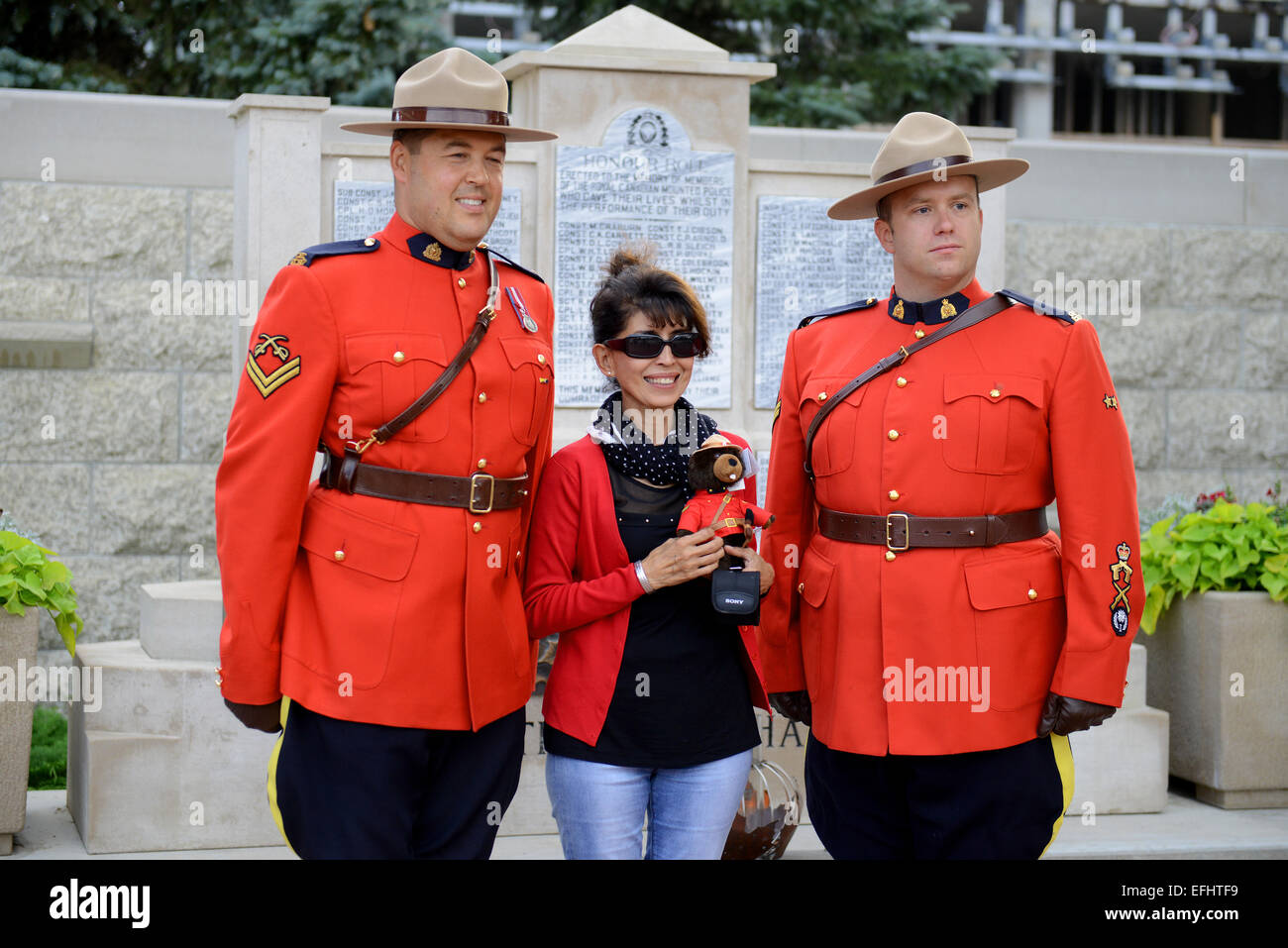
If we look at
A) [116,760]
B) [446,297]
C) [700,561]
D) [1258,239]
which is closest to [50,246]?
[116,760]

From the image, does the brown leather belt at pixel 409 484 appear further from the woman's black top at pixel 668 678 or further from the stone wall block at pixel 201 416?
the stone wall block at pixel 201 416

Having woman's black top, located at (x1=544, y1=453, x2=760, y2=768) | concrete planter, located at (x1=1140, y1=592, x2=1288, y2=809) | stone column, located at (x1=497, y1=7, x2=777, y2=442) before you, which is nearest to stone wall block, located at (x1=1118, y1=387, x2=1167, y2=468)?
concrete planter, located at (x1=1140, y1=592, x2=1288, y2=809)

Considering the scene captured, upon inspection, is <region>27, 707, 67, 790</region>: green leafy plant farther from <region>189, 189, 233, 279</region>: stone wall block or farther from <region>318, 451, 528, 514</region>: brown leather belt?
<region>318, 451, 528, 514</region>: brown leather belt

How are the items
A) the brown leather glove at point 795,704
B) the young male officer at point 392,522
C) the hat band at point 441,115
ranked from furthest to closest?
1. the brown leather glove at point 795,704
2. the hat band at point 441,115
3. the young male officer at point 392,522

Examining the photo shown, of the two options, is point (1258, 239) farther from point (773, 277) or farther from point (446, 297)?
point (446, 297)

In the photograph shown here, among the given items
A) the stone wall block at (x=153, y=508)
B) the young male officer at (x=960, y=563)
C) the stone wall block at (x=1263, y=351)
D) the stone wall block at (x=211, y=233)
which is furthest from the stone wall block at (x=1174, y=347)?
the young male officer at (x=960, y=563)

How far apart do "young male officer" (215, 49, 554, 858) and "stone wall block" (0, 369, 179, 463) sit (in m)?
4.87

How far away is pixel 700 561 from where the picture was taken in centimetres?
304

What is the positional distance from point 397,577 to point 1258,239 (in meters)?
7.46

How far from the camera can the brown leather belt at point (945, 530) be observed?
3.10 m

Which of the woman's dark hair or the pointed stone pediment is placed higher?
the pointed stone pediment

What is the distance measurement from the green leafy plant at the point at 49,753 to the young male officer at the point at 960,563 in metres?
3.83

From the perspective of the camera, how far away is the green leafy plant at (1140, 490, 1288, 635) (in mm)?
5715

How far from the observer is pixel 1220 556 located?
5.73m
